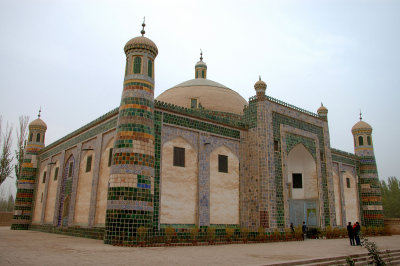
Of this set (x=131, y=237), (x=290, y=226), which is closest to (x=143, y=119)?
(x=131, y=237)

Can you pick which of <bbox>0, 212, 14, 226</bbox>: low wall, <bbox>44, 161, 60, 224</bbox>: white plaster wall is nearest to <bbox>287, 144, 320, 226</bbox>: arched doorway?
<bbox>44, 161, 60, 224</bbox>: white plaster wall

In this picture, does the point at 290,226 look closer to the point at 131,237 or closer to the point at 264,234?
the point at 264,234

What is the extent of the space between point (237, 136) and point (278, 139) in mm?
2439

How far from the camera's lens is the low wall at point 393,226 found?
24.5 metres

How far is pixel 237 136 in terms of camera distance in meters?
18.0

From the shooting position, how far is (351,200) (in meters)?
24.4

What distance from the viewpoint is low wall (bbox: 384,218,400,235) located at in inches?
965

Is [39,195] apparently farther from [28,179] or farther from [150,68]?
[150,68]

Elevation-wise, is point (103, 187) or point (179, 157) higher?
point (179, 157)

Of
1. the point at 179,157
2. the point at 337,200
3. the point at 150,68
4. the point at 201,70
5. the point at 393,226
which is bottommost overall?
the point at 393,226

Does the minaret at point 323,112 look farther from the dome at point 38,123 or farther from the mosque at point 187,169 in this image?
the dome at point 38,123

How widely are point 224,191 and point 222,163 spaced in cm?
143

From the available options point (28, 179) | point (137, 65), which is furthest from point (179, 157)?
point (28, 179)

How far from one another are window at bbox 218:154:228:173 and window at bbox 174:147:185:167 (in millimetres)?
2300
